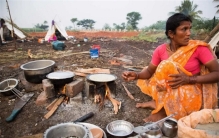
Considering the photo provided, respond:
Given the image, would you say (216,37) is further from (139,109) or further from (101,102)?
(101,102)

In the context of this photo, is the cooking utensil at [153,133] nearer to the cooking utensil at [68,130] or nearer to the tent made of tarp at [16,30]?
the cooking utensil at [68,130]

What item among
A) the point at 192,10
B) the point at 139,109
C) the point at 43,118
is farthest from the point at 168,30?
the point at 192,10

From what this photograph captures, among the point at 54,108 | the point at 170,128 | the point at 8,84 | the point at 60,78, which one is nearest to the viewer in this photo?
the point at 170,128

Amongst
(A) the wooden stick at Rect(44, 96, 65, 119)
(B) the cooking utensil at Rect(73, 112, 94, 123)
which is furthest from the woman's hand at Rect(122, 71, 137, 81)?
(A) the wooden stick at Rect(44, 96, 65, 119)

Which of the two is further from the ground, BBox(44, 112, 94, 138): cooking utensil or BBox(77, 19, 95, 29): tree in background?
BBox(77, 19, 95, 29): tree in background

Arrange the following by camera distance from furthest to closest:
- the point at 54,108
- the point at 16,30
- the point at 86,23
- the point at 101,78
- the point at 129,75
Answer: the point at 86,23
the point at 16,30
the point at 101,78
the point at 54,108
the point at 129,75

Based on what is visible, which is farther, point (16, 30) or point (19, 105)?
point (16, 30)

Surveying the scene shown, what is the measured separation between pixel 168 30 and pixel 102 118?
6.02 feet

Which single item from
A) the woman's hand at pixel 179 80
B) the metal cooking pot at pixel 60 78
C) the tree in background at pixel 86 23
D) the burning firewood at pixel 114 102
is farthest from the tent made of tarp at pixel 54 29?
the tree in background at pixel 86 23

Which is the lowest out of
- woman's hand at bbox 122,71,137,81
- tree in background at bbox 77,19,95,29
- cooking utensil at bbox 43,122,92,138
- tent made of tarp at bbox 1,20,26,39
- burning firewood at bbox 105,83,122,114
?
burning firewood at bbox 105,83,122,114

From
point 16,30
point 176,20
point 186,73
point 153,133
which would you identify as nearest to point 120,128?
point 153,133

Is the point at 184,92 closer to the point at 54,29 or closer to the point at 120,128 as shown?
the point at 120,128

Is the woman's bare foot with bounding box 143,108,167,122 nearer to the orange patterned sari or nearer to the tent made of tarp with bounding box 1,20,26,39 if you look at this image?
the orange patterned sari

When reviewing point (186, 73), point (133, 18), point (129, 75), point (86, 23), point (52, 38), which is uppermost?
point (133, 18)
